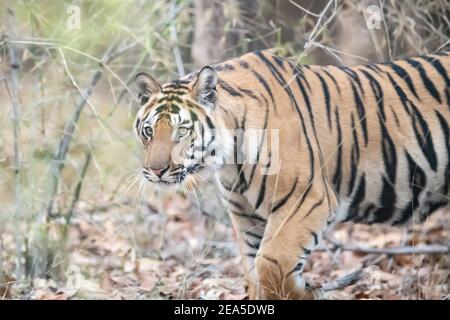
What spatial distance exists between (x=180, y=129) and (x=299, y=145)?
1.69 feet

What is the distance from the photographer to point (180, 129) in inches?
138

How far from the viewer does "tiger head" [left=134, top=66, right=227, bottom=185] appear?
342cm

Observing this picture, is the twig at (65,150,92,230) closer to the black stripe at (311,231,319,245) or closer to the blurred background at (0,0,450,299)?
the blurred background at (0,0,450,299)

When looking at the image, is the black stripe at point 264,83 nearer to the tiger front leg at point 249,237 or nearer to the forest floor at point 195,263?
the tiger front leg at point 249,237

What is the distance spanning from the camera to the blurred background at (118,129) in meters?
4.14

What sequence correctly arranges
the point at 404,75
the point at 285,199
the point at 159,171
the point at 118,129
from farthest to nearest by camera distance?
the point at 118,129, the point at 404,75, the point at 285,199, the point at 159,171

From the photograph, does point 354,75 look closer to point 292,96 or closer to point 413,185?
point 292,96

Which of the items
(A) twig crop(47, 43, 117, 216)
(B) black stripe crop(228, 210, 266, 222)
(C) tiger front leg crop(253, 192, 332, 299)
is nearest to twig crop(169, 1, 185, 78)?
(A) twig crop(47, 43, 117, 216)

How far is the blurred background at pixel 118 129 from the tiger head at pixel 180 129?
0.55 m

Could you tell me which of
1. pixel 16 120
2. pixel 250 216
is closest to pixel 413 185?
pixel 250 216

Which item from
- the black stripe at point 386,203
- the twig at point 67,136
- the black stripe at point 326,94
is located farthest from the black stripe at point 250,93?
the twig at point 67,136

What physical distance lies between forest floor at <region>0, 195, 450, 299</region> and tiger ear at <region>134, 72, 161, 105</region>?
775 mm
